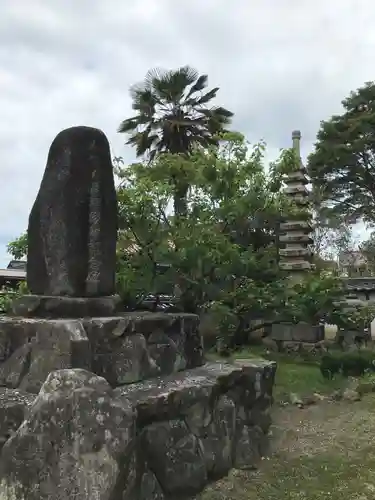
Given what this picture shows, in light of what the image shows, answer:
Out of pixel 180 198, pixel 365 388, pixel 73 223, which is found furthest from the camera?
pixel 180 198

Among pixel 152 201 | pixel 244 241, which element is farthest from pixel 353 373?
pixel 152 201

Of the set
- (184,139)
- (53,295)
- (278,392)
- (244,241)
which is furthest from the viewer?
(184,139)

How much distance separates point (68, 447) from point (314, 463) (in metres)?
2.55

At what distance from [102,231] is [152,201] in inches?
208

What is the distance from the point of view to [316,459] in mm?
4680

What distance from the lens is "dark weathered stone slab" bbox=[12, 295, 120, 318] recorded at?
4.03 metres

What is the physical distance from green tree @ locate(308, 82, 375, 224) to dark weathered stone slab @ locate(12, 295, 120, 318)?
20794 mm

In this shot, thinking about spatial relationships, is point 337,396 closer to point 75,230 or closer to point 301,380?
point 301,380

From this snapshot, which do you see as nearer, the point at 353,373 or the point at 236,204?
the point at 353,373

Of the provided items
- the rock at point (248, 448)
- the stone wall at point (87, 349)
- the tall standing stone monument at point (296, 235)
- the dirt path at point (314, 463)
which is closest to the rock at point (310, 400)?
the dirt path at point (314, 463)

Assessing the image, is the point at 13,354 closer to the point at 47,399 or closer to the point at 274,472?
the point at 47,399

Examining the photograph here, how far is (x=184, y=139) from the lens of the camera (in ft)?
57.3

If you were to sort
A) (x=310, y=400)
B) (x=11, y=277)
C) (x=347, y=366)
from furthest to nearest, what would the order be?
1. (x=11, y=277)
2. (x=347, y=366)
3. (x=310, y=400)

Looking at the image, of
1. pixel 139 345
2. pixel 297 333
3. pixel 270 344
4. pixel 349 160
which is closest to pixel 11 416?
pixel 139 345
